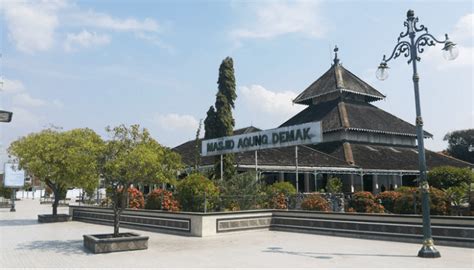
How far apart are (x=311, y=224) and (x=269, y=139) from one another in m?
5.42

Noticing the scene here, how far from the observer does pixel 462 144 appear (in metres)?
73.4

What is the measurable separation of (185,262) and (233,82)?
19.3m

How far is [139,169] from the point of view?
41.1 feet

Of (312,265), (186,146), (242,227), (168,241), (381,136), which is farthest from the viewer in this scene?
(381,136)

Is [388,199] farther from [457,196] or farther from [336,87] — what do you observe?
[336,87]

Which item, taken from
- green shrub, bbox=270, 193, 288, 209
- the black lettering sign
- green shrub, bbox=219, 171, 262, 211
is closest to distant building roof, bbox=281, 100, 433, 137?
the black lettering sign

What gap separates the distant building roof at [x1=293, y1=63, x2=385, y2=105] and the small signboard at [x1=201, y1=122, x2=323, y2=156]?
24.3 metres

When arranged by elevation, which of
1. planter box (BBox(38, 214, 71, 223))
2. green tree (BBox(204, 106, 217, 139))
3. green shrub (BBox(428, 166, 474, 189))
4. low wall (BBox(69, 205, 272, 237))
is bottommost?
planter box (BBox(38, 214, 71, 223))

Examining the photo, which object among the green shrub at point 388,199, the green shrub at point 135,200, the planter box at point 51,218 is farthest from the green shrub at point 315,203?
the planter box at point 51,218

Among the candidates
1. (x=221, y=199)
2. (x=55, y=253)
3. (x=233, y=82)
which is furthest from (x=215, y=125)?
(x=55, y=253)

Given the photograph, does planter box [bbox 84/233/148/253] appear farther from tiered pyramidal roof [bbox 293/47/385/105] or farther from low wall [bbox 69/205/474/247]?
tiered pyramidal roof [bbox 293/47/385/105]

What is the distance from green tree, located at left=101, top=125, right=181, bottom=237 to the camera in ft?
40.5

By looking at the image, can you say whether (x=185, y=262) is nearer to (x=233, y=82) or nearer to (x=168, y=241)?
(x=168, y=241)

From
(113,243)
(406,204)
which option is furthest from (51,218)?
(406,204)
